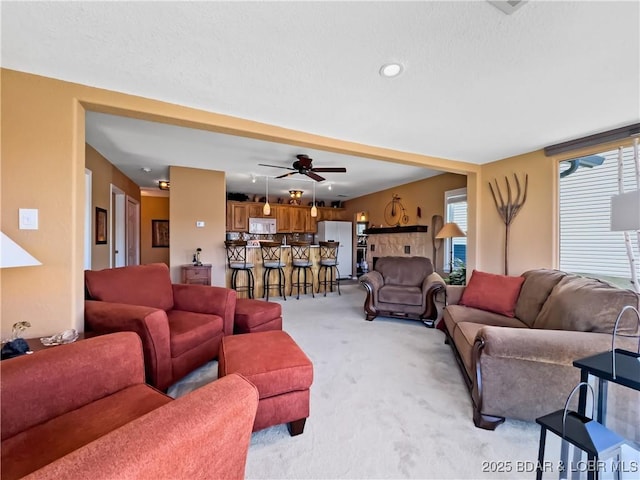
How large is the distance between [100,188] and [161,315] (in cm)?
310

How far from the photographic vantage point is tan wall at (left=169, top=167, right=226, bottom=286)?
4.81m

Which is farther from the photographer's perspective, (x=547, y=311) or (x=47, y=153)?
(x=547, y=311)

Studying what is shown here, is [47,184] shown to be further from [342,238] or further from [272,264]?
[342,238]

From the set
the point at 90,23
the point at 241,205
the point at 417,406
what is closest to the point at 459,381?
the point at 417,406

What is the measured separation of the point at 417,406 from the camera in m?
1.97

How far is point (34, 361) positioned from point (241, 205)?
6342 millimetres

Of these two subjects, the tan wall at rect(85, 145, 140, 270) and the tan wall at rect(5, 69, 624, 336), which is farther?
the tan wall at rect(85, 145, 140, 270)

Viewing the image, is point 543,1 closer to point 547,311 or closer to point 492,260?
point 547,311

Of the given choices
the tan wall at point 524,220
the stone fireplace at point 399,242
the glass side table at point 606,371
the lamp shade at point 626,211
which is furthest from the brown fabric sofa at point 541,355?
the stone fireplace at point 399,242

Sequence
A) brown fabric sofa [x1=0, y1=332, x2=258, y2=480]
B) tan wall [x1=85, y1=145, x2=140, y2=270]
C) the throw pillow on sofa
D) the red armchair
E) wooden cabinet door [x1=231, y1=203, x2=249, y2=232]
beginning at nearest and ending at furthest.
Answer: brown fabric sofa [x1=0, y1=332, x2=258, y2=480], the red armchair, the throw pillow on sofa, tan wall [x1=85, y1=145, x2=140, y2=270], wooden cabinet door [x1=231, y1=203, x2=249, y2=232]

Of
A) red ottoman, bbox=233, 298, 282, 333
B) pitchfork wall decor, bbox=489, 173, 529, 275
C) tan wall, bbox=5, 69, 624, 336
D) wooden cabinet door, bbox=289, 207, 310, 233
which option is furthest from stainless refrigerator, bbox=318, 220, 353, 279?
tan wall, bbox=5, 69, 624, 336

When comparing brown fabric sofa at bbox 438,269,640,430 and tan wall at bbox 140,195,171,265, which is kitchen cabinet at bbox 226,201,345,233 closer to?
tan wall at bbox 140,195,171,265

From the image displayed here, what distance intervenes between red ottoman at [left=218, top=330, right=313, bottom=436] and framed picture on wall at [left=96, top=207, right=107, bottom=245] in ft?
10.9

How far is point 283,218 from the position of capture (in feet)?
26.1
